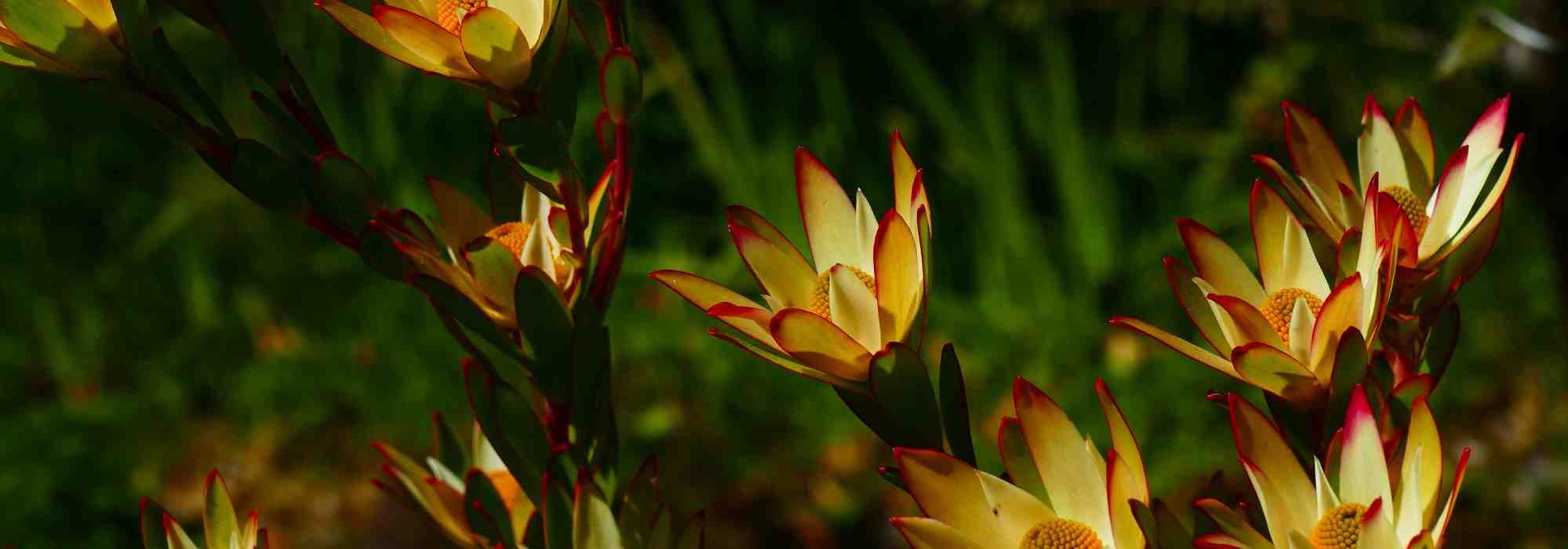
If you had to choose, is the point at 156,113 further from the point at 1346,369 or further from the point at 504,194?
the point at 1346,369

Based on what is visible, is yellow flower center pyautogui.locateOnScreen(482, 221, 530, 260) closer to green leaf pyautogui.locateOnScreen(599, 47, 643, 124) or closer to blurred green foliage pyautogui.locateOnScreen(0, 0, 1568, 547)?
green leaf pyautogui.locateOnScreen(599, 47, 643, 124)

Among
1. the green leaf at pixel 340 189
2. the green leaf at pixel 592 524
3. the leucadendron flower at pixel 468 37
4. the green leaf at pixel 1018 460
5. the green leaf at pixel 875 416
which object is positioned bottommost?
the green leaf at pixel 592 524

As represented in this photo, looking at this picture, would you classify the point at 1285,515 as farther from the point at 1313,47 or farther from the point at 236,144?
the point at 1313,47

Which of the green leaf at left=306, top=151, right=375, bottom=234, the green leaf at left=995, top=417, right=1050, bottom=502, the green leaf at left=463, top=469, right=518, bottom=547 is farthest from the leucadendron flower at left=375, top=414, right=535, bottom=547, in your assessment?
the green leaf at left=995, top=417, right=1050, bottom=502

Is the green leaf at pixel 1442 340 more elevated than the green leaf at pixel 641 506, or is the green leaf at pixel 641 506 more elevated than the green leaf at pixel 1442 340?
the green leaf at pixel 1442 340

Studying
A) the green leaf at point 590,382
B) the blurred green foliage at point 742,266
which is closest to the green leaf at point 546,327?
the green leaf at point 590,382

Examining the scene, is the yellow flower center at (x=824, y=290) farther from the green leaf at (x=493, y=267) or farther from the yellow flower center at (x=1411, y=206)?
the yellow flower center at (x=1411, y=206)

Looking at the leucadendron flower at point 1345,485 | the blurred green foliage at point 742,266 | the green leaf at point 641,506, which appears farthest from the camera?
the blurred green foliage at point 742,266
